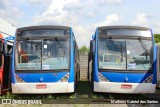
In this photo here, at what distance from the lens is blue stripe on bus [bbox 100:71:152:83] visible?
1325 centimetres

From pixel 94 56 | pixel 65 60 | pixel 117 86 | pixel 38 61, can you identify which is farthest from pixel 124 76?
pixel 38 61

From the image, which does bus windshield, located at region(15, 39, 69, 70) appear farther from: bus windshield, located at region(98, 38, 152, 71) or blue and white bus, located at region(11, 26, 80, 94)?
bus windshield, located at region(98, 38, 152, 71)

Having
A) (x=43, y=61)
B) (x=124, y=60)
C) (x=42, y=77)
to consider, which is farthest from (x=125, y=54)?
(x=42, y=77)

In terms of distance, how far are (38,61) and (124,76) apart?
3.18m

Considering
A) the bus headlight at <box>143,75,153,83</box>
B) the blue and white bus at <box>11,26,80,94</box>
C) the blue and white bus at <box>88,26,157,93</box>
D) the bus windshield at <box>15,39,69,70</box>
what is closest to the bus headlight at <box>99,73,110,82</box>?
the blue and white bus at <box>88,26,157,93</box>

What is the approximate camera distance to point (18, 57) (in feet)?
44.1

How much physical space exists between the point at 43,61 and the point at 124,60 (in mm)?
2986

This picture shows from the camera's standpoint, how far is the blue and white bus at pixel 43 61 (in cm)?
1309

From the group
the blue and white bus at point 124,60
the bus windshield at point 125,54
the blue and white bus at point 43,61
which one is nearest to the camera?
the blue and white bus at point 43,61

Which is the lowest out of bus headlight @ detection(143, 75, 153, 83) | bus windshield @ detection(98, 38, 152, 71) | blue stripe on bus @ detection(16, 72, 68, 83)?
bus headlight @ detection(143, 75, 153, 83)

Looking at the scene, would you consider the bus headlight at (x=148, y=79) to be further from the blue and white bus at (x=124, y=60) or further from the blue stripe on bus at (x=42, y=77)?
the blue stripe on bus at (x=42, y=77)

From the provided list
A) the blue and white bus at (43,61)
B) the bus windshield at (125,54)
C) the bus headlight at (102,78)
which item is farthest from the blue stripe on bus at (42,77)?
the bus windshield at (125,54)

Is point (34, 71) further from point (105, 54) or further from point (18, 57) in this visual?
point (105, 54)

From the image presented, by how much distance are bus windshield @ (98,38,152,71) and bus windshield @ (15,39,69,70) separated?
1378 millimetres
